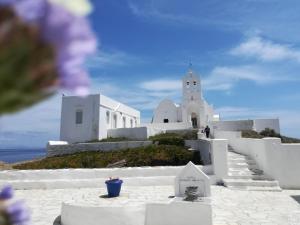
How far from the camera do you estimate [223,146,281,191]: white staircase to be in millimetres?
11492

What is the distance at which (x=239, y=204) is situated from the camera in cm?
905

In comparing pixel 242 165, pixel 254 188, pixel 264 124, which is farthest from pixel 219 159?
pixel 264 124

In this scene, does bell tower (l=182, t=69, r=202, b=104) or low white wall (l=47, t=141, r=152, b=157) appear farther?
bell tower (l=182, t=69, r=202, b=104)

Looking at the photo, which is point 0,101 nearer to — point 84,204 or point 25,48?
point 25,48

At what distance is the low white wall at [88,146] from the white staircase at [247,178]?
10.1 metres

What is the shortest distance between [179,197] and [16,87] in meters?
8.04

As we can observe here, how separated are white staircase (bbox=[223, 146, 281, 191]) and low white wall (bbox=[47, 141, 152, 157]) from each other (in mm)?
10077

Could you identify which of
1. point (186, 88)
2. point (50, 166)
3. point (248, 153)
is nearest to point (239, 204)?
point (248, 153)

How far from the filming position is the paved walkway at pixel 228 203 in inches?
294

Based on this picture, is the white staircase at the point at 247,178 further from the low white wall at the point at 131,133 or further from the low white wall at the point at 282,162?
the low white wall at the point at 131,133

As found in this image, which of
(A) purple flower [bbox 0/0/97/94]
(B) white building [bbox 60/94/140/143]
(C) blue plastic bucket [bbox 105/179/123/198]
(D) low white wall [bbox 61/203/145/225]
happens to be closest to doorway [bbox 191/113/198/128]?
(B) white building [bbox 60/94/140/143]

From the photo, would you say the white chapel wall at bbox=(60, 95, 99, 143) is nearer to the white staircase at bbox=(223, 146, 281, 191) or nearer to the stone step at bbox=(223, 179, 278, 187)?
the white staircase at bbox=(223, 146, 281, 191)

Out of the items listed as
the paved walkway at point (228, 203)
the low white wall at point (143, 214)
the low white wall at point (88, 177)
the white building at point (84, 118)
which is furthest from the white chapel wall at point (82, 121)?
the low white wall at point (143, 214)

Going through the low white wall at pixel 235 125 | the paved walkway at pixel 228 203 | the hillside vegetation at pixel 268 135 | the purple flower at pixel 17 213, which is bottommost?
the paved walkway at pixel 228 203
